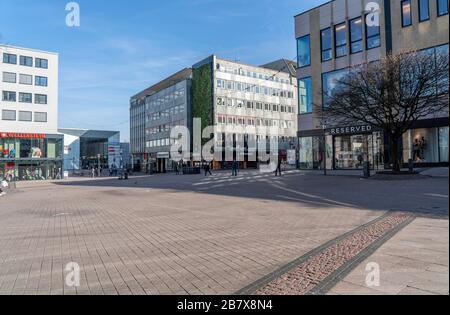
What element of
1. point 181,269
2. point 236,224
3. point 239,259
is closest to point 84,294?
point 181,269

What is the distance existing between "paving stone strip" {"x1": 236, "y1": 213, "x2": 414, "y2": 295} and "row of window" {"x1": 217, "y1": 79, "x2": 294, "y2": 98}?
6226 centimetres

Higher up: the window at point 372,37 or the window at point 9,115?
the window at point 372,37

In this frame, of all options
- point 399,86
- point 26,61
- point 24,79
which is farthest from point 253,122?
point 399,86

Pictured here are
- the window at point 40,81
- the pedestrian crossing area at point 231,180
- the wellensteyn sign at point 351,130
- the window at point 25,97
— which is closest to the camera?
the pedestrian crossing area at point 231,180

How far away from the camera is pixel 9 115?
51.8 m

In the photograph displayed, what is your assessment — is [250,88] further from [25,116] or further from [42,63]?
[25,116]

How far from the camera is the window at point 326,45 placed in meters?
35.2

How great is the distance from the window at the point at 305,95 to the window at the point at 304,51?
190 cm

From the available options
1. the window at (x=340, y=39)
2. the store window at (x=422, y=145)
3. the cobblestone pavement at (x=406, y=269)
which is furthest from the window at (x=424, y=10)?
the cobblestone pavement at (x=406, y=269)

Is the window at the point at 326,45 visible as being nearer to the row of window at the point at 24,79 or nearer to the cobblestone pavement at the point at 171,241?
the cobblestone pavement at the point at 171,241

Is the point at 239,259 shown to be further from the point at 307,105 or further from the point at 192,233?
the point at 307,105

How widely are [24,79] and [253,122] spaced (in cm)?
4086

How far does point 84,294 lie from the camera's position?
4.32 meters
